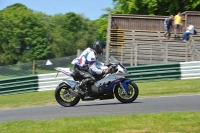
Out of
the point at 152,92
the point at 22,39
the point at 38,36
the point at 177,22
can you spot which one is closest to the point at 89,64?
the point at 152,92

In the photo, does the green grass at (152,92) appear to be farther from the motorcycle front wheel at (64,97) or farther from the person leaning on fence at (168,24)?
the person leaning on fence at (168,24)

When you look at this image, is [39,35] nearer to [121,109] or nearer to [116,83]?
[116,83]

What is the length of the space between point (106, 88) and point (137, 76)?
730 centimetres

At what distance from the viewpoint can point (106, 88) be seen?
13.1 metres

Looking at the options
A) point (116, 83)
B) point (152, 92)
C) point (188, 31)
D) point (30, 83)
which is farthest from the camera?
point (188, 31)

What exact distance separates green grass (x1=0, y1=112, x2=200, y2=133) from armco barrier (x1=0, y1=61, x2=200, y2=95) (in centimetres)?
1016

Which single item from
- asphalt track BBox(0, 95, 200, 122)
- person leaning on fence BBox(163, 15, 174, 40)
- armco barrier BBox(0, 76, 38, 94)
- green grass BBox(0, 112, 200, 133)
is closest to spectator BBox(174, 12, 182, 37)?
person leaning on fence BBox(163, 15, 174, 40)

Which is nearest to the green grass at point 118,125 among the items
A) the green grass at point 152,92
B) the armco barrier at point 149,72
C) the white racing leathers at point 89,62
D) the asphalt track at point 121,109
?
the asphalt track at point 121,109

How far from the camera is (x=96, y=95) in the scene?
13250mm

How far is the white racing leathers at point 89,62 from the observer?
1301 centimetres

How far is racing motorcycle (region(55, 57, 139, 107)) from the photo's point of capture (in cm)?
1294

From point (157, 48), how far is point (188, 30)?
369 cm

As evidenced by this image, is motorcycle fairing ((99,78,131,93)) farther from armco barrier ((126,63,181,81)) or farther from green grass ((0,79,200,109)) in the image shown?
armco barrier ((126,63,181,81))

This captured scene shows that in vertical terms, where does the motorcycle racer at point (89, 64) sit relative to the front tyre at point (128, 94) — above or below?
above
